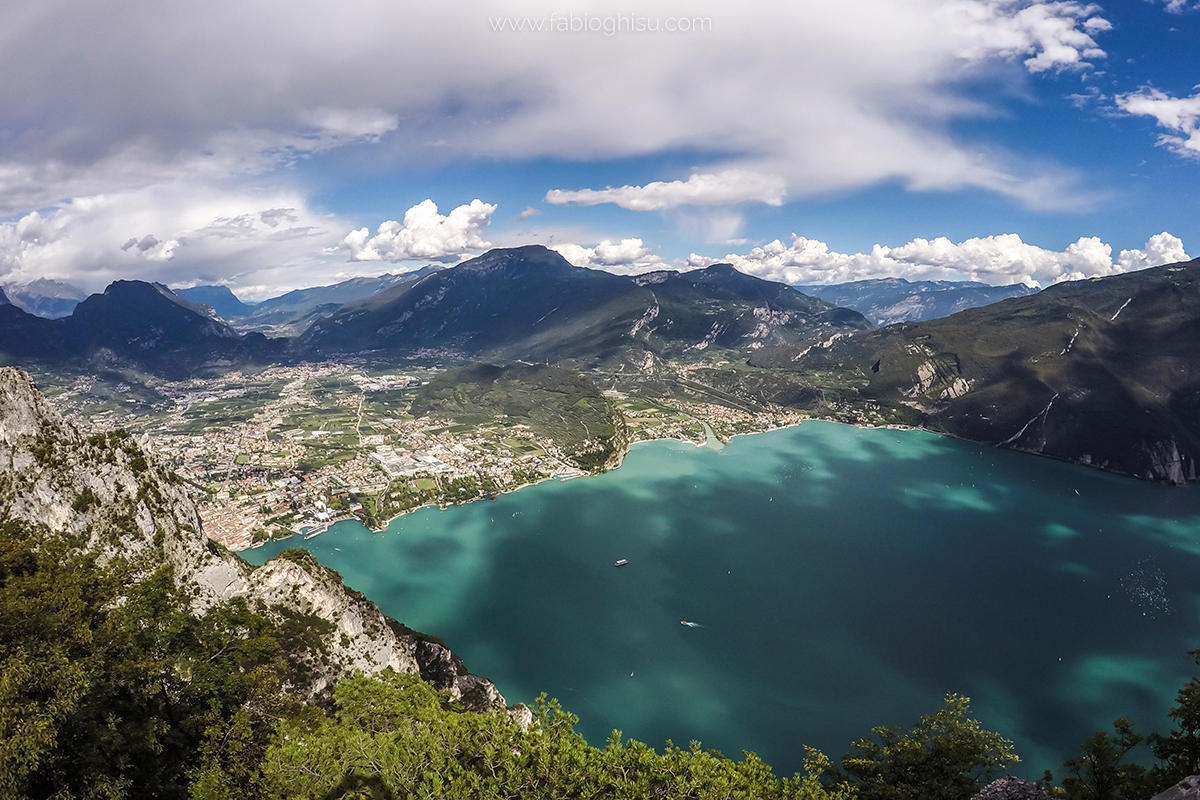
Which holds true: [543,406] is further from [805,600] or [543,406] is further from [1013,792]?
[1013,792]

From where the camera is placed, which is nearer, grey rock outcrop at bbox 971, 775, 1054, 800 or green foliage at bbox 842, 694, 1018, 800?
grey rock outcrop at bbox 971, 775, 1054, 800

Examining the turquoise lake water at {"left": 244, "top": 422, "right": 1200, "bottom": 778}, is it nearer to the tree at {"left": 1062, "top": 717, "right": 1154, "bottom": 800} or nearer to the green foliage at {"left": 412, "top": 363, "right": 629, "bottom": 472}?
the tree at {"left": 1062, "top": 717, "right": 1154, "bottom": 800}

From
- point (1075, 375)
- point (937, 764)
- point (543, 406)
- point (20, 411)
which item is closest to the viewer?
point (937, 764)

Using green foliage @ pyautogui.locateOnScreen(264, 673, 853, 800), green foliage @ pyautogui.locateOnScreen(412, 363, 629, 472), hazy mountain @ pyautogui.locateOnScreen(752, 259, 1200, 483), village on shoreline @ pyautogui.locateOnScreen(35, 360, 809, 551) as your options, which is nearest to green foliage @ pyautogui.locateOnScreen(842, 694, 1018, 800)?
green foliage @ pyautogui.locateOnScreen(264, 673, 853, 800)

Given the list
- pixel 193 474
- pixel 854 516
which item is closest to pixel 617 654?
pixel 854 516

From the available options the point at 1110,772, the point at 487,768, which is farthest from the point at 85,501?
the point at 1110,772

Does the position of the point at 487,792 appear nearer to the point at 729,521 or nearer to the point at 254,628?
the point at 254,628
